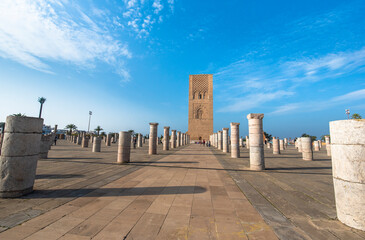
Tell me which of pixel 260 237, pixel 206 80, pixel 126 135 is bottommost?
pixel 260 237

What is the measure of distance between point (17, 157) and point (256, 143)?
8.47 metres

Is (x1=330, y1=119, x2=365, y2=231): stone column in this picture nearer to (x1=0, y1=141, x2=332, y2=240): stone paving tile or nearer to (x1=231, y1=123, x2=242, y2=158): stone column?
(x1=0, y1=141, x2=332, y2=240): stone paving tile

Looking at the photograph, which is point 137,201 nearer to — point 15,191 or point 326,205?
point 15,191

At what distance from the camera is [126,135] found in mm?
9484

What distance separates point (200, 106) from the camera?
170 ft

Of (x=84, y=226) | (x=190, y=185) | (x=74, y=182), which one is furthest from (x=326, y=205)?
(x=74, y=182)

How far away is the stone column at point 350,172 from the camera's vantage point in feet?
8.57

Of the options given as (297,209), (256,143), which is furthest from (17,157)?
(256,143)

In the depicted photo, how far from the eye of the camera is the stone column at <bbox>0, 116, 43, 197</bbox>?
371 cm

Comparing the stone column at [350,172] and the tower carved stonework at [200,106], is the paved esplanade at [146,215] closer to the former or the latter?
the stone column at [350,172]

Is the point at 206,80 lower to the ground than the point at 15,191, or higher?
higher

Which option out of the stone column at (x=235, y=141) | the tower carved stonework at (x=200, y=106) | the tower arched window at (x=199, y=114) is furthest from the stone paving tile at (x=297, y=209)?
the tower arched window at (x=199, y=114)

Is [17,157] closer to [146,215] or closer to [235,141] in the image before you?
[146,215]

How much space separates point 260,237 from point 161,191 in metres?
2.59
